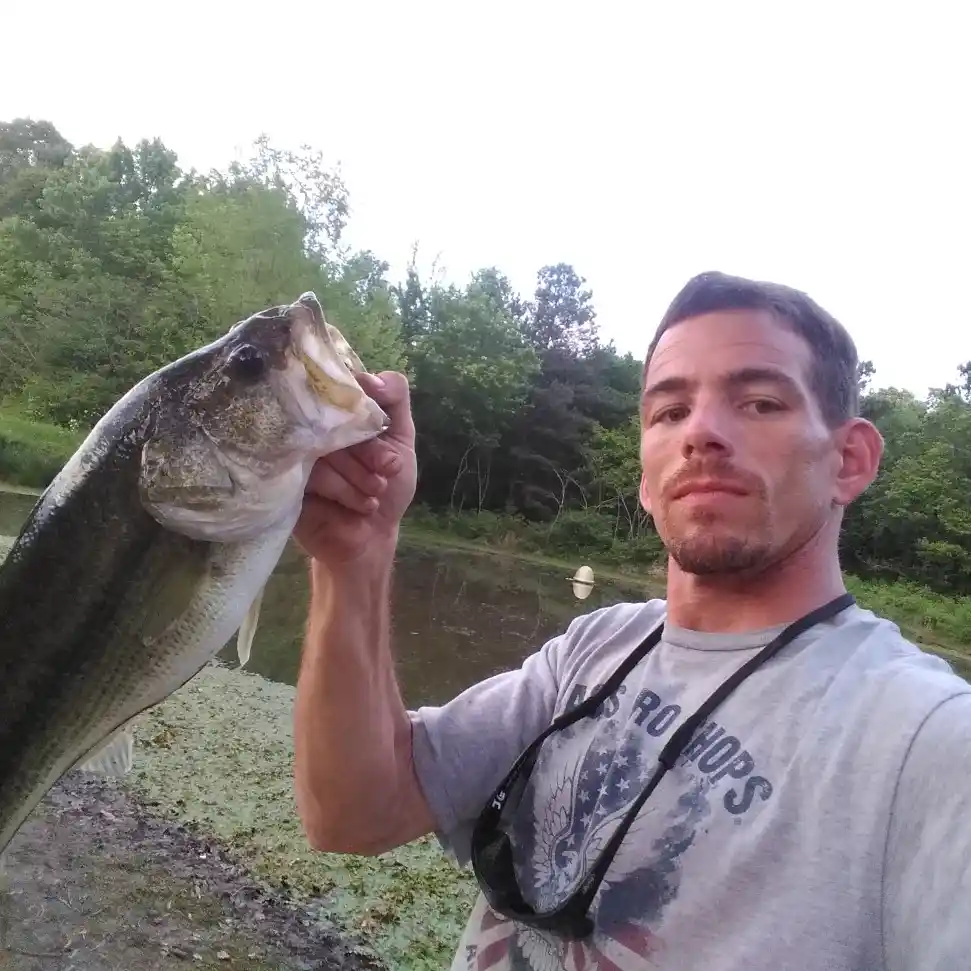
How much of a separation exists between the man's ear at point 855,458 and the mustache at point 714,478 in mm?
267

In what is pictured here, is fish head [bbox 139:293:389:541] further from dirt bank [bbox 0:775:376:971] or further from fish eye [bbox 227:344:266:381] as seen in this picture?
dirt bank [bbox 0:775:376:971]

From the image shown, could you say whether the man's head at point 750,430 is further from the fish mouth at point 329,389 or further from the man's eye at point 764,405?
the fish mouth at point 329,389

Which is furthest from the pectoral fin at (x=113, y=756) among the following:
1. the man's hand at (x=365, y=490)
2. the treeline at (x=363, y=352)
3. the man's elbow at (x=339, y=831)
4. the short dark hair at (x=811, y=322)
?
the treeline at (x=363, y=352)

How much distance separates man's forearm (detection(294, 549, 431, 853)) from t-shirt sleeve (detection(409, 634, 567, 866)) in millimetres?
47

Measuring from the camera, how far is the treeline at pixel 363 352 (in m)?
28.3

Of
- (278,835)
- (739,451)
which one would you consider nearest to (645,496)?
(739,451)

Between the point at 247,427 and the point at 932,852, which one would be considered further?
the point at 247,427

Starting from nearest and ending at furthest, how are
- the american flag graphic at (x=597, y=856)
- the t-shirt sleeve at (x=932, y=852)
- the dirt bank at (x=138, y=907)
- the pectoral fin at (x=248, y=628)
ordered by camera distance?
the t-shirt sleeve at (x=932, y=852) → the american flag graphic at (x=597, y=856) → the pectoral fin at (x=248, y=628) → the dirt bank at (x=138, y=907)

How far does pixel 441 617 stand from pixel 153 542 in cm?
1293

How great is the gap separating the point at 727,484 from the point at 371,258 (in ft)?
129

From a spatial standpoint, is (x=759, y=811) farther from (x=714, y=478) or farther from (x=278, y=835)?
(x=278, y=835)

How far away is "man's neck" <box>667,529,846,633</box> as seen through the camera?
183 cm

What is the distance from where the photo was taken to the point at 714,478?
1865mm

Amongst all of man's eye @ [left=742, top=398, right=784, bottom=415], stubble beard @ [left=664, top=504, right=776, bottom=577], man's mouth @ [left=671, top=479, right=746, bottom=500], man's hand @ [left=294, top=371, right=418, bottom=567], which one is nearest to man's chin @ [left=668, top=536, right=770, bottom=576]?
stubble beard @ [left=664, top=504, right=776, bottom=577]
